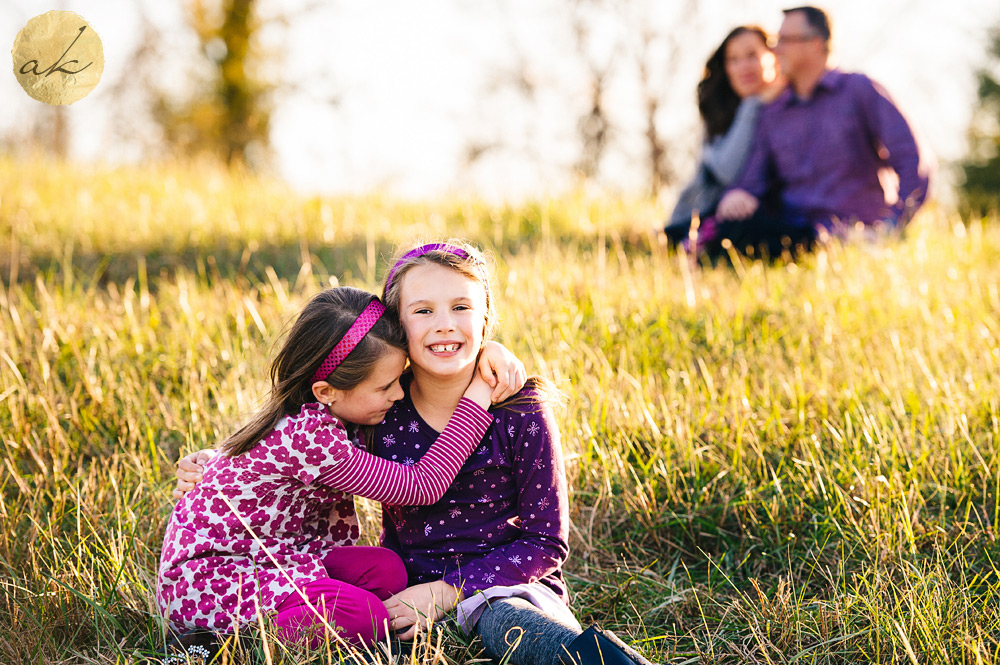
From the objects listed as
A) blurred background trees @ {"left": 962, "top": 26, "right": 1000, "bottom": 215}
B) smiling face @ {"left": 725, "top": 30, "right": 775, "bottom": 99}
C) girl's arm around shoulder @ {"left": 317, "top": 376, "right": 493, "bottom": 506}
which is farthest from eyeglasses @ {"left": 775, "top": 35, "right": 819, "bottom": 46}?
blurred background trees @ {"left": 962, "top": 26, "right": 1000, "bottom": 215}

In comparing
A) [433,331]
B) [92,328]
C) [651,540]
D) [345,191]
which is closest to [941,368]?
[651,540]

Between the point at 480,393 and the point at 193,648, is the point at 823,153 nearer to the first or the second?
the point at 480,393

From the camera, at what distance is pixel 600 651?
170cm

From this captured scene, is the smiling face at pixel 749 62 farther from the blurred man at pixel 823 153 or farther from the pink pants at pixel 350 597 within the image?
the pink pants at pixel 350 597

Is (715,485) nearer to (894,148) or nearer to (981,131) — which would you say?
(894,148)

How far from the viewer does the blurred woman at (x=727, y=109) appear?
5.44 metres

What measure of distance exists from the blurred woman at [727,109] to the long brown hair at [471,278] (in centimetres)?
350

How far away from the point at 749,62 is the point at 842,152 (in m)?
0.82

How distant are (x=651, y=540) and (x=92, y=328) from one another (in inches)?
105

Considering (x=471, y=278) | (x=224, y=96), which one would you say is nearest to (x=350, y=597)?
(x=471, y=278)

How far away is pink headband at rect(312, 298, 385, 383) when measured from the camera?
2072mm

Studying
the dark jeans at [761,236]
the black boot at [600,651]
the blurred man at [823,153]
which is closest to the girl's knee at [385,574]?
the black boot at [600,651]

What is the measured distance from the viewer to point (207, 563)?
6.67ft

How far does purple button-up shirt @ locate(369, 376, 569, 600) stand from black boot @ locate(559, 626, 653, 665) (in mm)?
356
